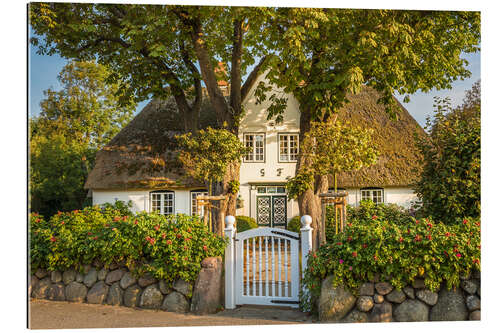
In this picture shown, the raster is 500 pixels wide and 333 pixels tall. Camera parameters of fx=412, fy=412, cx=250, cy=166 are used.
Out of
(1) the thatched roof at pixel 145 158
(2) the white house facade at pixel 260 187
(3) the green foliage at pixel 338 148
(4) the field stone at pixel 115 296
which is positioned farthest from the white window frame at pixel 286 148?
(4) the field stone at pixel 115 296

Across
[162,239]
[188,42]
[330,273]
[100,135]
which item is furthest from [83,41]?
[100,135]

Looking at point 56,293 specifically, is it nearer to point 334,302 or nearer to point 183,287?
point 183,287

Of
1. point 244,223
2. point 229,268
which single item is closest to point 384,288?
point 229,268

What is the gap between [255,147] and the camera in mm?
12727

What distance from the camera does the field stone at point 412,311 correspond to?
440cm

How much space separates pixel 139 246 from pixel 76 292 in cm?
111

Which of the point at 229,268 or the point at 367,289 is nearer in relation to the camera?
the point at 367,289

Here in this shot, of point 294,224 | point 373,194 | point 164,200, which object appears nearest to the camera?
point 294,224

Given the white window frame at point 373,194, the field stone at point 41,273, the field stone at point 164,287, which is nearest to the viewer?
the field stone at point 164,287

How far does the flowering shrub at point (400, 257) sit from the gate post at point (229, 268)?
1.03 meters

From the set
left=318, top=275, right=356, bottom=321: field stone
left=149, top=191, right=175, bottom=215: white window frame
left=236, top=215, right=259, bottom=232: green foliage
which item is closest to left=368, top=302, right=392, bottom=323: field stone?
left=318, top=275, right=356, bottom=321: field stone

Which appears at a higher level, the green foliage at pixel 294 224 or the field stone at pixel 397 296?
the field stone at pixel 397 296

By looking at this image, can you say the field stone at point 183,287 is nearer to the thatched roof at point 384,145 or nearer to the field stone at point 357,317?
the field stone at point 357,317

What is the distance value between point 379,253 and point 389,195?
8.58 meters
